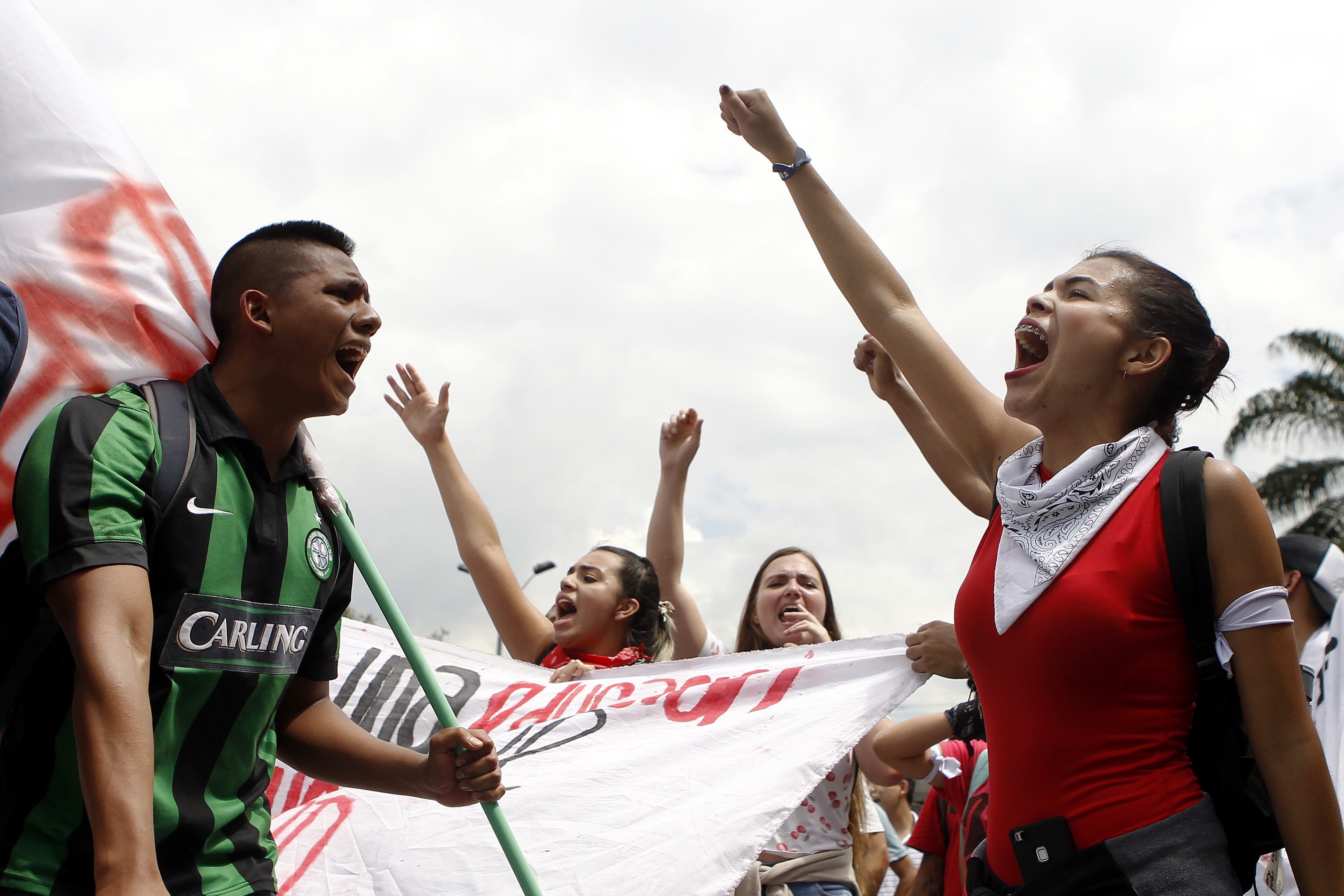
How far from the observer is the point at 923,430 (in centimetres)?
292

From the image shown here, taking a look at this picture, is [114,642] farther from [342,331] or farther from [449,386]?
[449,386]

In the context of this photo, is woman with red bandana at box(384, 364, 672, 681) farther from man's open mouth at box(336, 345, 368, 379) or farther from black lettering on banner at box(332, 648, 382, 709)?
man's open mouth at box(336, 345, 368, 379)

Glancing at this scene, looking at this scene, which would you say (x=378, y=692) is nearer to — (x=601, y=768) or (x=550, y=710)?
(x=550, y=710)

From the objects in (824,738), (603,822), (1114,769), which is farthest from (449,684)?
(1114,769)

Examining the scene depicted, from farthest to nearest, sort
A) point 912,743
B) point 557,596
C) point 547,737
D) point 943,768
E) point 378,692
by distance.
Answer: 1. point 557,596
2. point 943,768
3. point 912,743
4. point 378,692
5. point 547,737

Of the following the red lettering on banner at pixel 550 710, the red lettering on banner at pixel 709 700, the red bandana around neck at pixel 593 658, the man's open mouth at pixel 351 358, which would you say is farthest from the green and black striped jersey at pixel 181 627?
the red bandana around neck at pixel 593 658

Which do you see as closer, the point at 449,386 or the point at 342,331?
the point at 342,331

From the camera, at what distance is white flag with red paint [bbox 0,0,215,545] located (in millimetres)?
1920

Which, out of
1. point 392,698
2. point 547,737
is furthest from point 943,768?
point 392,698

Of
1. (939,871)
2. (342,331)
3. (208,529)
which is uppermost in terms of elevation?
(342,331)

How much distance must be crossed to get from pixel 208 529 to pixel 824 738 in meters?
1.94

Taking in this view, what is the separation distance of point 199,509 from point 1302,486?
2623 centimetres

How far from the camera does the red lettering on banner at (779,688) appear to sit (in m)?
3.34

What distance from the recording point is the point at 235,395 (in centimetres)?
200
